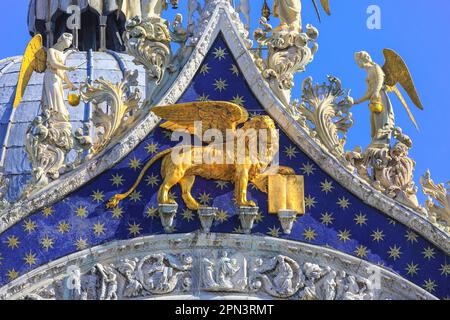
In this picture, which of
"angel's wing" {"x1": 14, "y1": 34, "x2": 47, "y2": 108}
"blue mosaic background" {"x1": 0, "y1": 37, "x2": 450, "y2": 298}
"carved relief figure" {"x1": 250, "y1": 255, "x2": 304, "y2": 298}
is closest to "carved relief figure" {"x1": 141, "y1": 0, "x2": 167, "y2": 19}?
"angel's wing" {"x1": 14, "y1": 34, "x2": 47, "y2": 108}

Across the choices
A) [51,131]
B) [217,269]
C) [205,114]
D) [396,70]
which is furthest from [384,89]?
[51,131]

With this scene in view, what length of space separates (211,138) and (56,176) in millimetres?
1784

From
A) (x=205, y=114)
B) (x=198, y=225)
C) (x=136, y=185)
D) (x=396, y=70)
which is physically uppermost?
(x=396, y=70)

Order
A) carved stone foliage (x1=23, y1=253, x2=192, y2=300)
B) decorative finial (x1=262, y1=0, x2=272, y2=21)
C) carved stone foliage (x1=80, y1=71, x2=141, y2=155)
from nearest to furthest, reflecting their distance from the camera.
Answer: carved stone foliage (x1=23, y1=253, x2=192, y2=300), carved stone foliage (x1=80, y1=71, x2=141, y2=155), decorative finial (x1=262, y1=0, x2=272, y2=21)

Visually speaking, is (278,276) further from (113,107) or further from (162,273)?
(113,107)

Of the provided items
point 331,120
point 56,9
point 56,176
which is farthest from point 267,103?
point 56,9

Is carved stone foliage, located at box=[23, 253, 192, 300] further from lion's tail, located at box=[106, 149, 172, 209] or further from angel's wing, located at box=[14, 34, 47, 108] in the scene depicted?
angel's wing, located at box=[14, 34, 47, 108]

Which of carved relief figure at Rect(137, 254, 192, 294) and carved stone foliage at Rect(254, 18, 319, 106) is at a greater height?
carved stone foliage at Rect(254, 18, 319, 106)

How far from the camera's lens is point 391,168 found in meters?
25.1

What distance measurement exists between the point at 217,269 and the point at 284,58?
109 inches

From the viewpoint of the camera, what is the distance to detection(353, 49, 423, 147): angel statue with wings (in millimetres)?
25391

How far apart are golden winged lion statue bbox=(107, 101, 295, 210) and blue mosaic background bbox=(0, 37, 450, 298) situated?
4.0 inches
